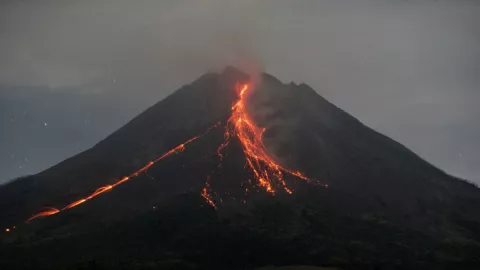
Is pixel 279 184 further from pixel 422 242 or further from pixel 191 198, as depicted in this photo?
pixel 422 242

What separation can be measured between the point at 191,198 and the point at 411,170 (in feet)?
149

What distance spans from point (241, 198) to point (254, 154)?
47.6 feet

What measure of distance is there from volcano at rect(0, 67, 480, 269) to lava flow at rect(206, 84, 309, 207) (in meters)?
0.33

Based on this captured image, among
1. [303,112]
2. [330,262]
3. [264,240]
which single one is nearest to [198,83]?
[303,112]

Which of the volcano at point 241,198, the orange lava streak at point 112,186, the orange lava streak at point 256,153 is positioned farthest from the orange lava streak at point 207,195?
the orange lava streak at point 112,186

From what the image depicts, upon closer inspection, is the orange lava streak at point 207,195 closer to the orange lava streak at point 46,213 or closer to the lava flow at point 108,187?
the lava flow at point 108,187

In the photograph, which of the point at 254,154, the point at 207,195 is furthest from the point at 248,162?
the point at 207,195

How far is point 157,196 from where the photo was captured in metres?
82.3

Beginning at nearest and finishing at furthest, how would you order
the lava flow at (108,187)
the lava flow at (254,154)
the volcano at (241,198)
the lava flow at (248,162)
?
the volcano at (241,198)
the lava flow at (108,187)
the lava flow at (248,162)
the lava flow at (254,154)

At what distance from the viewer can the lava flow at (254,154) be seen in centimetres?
8662

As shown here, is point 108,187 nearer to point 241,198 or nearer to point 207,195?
point 207,195

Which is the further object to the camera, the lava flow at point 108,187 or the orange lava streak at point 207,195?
the lava flow at point 108,187

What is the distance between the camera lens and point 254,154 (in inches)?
3733

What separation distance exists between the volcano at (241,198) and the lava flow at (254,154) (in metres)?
0.33
